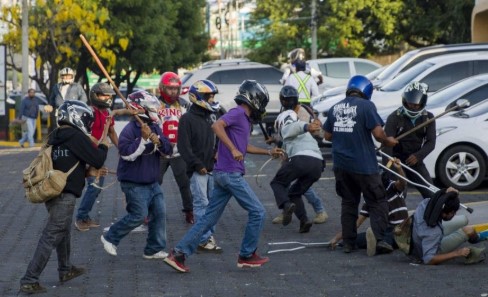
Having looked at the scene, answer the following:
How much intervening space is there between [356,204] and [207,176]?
153cm

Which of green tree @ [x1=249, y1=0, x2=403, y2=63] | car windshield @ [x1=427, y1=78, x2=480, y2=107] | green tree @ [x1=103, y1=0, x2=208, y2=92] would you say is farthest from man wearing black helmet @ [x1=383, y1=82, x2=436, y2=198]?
green tree @ [x1=249, y1=0, x2=403, y2=63]

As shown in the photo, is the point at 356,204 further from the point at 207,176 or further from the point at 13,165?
the point at 13,165

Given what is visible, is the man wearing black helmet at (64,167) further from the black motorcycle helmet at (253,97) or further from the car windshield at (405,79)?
the car windshield at (405,79)

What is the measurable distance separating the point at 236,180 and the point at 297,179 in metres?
→ 2.65

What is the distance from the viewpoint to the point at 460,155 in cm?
1644

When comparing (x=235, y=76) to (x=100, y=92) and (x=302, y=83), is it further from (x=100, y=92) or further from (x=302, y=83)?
(x=100, y=92)

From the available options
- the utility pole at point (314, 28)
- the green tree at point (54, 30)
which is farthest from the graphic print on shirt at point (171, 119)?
the utility pole at point (314, 28)

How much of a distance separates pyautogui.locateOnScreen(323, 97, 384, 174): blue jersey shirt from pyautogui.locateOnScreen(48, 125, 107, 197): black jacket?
8.46 feet

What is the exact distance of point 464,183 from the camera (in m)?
16.4

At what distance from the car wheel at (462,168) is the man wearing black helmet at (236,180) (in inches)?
249

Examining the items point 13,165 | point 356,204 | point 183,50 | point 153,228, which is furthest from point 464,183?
point 183,50

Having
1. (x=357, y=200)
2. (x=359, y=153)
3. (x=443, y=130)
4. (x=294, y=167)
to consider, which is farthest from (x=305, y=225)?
(x=443, y=130)

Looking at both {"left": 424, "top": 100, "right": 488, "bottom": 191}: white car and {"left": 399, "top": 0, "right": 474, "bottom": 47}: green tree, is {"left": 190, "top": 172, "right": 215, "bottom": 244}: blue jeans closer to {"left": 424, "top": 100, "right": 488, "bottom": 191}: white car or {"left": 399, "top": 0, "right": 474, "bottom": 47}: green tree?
{"left": 424, "top": 100, "right": 488, "bottom": 191}: white car

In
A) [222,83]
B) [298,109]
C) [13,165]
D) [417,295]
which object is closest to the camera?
[417,295]
